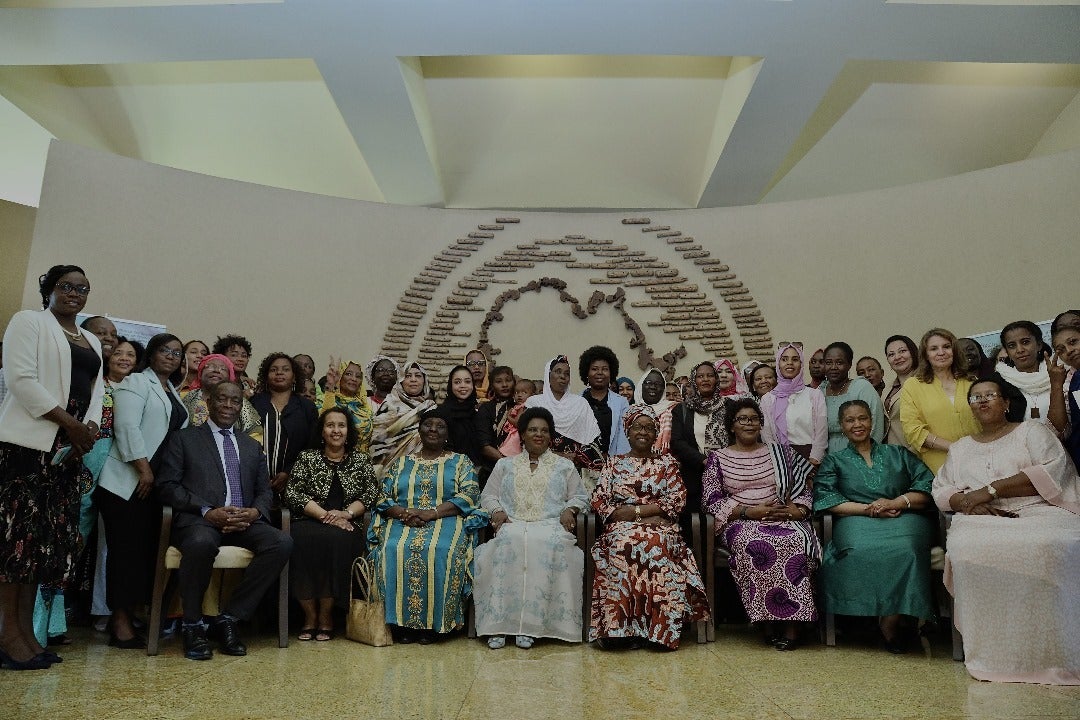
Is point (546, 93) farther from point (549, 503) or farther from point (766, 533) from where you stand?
point (766, 533)

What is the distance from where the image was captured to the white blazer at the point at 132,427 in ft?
13.7

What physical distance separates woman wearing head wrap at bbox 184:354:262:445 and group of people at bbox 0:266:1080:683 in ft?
0.04

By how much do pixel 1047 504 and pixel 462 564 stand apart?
8.59 ft

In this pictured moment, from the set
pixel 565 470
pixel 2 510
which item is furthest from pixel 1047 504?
pixel 2 510

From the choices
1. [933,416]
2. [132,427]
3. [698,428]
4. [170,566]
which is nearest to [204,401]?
[132,427]

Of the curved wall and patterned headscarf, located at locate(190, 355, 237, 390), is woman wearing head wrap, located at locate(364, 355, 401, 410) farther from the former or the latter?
the curved wall

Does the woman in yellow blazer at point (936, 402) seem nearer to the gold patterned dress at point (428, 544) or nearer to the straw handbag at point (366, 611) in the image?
the gold patterned dress at point (428, 544)

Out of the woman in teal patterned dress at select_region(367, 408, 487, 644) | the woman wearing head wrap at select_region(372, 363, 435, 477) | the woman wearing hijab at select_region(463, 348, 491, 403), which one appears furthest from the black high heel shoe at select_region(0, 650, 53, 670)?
the woman wearing hijab at select_region(463, 348, 491, 403)

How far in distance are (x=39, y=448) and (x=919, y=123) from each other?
8624 millimetres

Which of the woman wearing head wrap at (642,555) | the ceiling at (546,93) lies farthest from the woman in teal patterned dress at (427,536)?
the ceiling at (546,93)

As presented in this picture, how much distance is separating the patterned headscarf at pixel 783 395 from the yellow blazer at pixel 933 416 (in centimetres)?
68

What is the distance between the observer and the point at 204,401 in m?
4.82

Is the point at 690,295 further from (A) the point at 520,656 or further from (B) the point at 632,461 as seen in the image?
(A) the point at 520,656

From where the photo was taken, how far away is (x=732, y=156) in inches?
363
